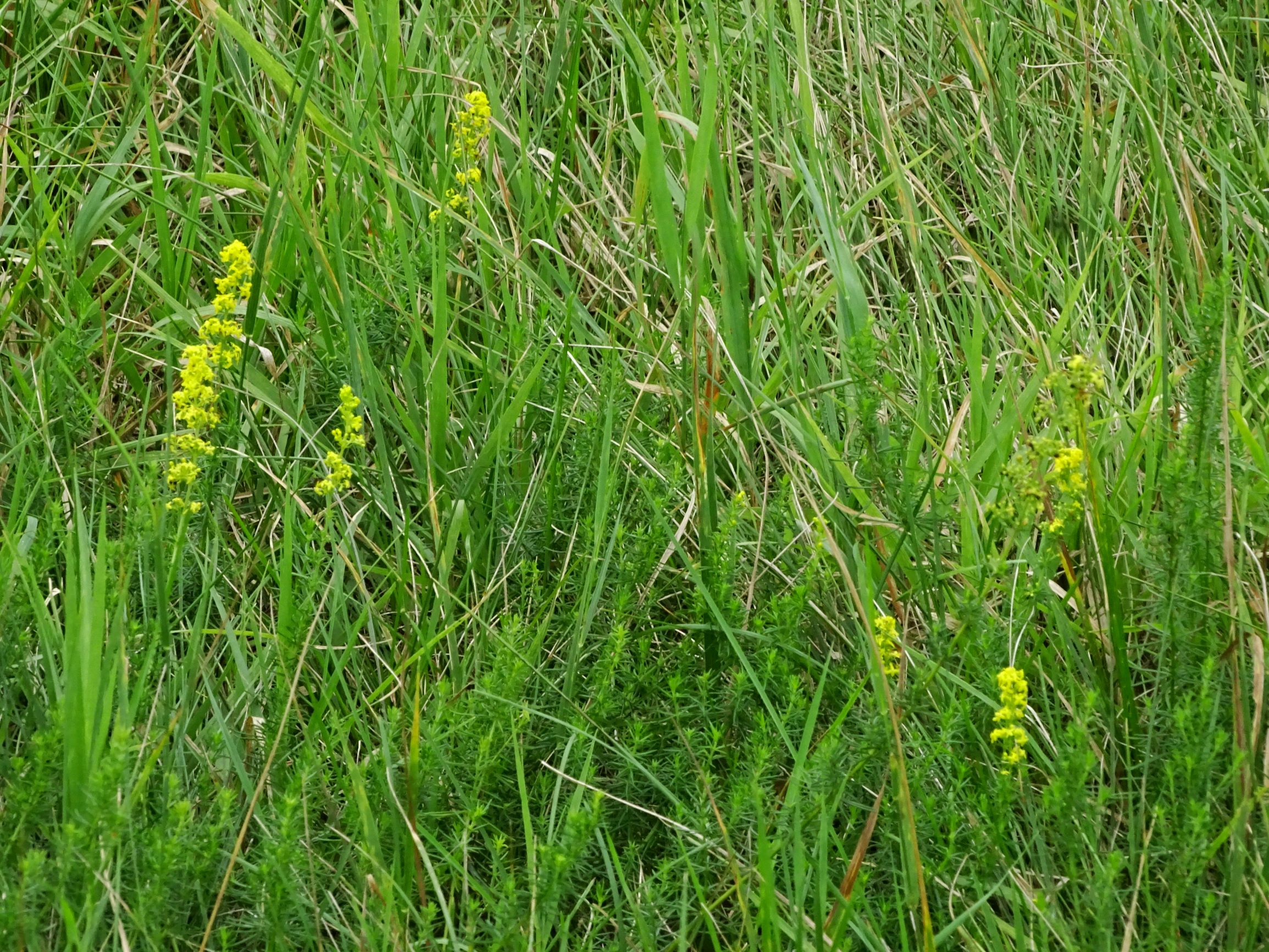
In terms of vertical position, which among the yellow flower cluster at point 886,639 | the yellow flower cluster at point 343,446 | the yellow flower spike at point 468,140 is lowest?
the yellow flower cluster at point 886,639

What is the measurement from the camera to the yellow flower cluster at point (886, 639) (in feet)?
5.55

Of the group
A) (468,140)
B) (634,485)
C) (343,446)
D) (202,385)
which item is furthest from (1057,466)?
(468,140)

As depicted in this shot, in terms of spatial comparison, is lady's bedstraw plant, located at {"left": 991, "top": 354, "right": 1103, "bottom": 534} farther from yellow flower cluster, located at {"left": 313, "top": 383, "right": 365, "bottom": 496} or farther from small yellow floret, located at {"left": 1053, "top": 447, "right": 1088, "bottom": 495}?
yellow flower cluster, located at {"left": 313, "top": 383, "right": 365, "bottom": 496}

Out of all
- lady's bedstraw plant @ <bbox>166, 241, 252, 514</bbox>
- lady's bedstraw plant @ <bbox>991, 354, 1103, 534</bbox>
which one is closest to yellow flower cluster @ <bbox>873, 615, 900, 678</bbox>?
lady's bedstraw plant @ <bbox>991, 354, 1103, 534</bbox>

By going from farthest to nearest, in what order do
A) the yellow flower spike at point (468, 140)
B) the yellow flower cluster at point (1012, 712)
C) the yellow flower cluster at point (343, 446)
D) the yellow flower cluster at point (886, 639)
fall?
the yellow flower spike at point (468, 140), the yellow flower cluster at point (343, 446), the yellow flower cluster at point (886, 639), the yellow flower cluster at point (1012, 712)

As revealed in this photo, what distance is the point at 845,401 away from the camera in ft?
7.25

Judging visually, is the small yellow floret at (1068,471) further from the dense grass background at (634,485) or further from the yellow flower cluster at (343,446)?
the yellow flower cluster at (343,446)

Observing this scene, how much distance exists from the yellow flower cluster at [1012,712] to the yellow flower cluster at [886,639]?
149 millimetres

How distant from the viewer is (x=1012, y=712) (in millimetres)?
1549

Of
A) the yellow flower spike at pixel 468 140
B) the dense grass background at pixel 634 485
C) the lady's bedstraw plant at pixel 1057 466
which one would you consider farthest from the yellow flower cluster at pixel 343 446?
the lady's bedstraw plant at pixel 1057 466

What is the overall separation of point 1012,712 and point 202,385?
3.80 feet

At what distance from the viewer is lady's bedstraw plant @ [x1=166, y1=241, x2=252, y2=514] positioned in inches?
72.6

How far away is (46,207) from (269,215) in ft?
1.91

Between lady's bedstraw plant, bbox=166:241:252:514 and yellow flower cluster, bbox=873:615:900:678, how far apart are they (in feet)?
2.97
